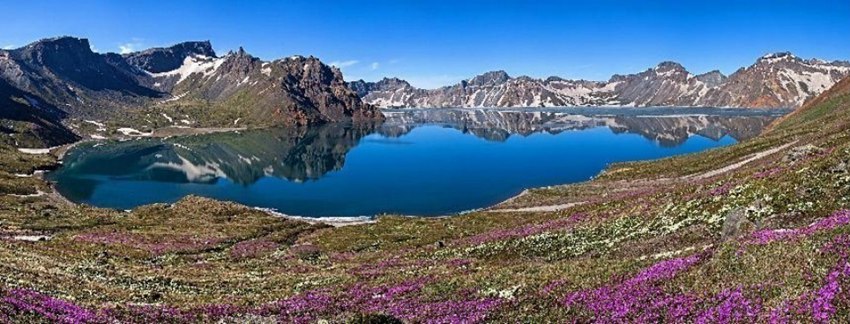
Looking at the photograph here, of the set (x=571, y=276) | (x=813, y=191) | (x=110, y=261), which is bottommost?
(x=110, y=261)

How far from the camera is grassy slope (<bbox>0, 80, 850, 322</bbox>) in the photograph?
63.9 ft

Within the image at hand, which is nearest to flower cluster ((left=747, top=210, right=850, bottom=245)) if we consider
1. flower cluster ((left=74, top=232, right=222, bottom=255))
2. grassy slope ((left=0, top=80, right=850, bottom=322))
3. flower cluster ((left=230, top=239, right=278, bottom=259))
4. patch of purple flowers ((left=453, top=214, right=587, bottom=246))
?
grassy slope ((left=0, top=80, right=850, bottom=322))

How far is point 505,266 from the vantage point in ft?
123

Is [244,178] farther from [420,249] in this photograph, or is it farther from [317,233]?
[420,249]

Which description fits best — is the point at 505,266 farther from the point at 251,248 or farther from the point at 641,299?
the point at 251,248

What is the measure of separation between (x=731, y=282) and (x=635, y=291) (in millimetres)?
3287

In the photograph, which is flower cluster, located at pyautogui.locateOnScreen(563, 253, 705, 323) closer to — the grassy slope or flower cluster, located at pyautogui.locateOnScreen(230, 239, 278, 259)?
the grassy slope

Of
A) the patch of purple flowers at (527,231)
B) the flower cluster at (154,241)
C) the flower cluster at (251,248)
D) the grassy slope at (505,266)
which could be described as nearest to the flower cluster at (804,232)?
the grassy slope at (505,266)

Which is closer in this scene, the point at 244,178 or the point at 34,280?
the point at 34,280

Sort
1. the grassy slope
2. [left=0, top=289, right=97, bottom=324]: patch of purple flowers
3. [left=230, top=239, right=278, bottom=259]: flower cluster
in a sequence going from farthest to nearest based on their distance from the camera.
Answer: [left=230, top=239, right=278, bottom=259]: flower cluster
[left=0, top=289, right=97, bottom=324]: patch of purple flowers
the grassy slope

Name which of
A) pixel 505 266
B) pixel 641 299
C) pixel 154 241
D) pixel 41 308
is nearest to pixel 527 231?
pixel 505 266

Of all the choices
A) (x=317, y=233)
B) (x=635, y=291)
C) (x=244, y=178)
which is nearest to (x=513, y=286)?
(x=635, y=291)

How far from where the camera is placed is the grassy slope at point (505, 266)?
19484 mm

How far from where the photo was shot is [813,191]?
1192 inches
